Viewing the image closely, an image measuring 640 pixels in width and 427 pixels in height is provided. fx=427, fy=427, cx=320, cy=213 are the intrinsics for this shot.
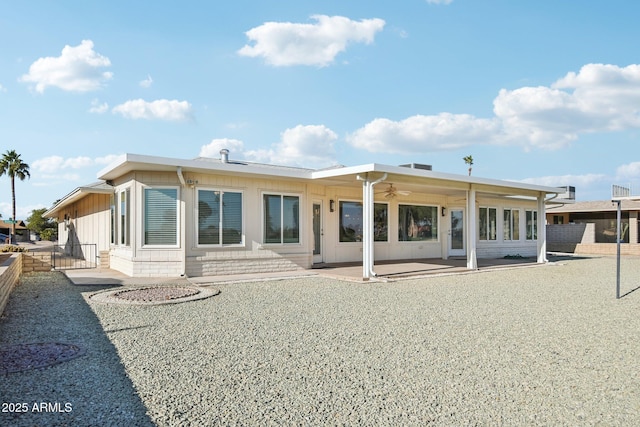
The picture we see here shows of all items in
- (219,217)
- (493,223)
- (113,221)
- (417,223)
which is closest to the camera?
(219,217)

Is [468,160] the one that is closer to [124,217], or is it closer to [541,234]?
[541,234]

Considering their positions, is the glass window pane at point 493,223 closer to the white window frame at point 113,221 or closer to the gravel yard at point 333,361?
the gravel yard at point 333,361

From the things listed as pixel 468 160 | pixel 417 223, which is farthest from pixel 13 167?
pixel 468 160

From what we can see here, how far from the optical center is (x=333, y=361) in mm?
4078

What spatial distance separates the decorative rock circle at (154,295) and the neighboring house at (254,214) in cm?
173

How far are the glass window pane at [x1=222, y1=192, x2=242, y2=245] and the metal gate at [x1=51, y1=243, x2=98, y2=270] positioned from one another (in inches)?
209

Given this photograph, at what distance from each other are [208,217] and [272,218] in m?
1.73

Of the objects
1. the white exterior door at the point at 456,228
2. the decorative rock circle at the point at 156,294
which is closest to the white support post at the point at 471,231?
the white exterior door at the point at 456,228

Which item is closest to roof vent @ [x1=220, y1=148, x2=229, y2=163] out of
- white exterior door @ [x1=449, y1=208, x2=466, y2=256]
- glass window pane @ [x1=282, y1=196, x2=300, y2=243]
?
glass window pane @ [x1=282, y1=196, x2=300, y2=243]

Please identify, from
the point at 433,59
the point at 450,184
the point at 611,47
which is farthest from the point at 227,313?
the point at 611,47

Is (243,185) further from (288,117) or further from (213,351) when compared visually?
(213,351)

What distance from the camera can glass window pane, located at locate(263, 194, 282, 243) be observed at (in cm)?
1116

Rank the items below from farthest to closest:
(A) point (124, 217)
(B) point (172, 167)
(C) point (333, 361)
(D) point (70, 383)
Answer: (A) point (124, 217)
(B) point (172, 167)
(C) point (333, 361)
(D) point (70, 383)

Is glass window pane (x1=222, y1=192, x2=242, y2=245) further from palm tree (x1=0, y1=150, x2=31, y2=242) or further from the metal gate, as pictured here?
palm tree (x1=0, y1=150, x2=31, y2=242)
